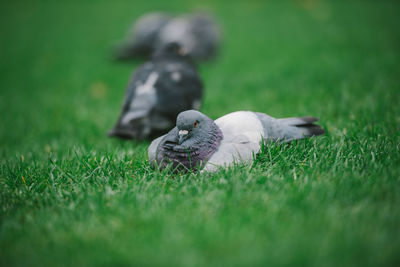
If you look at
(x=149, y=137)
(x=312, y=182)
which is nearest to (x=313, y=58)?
(x=149, y=137)

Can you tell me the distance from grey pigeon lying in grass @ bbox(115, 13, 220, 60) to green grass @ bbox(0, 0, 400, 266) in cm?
156

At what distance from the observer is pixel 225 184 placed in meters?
2.36

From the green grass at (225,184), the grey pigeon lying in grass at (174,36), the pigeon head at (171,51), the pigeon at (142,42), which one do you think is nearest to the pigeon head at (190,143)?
the green grass at (225,184)

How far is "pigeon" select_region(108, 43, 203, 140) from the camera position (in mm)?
3562

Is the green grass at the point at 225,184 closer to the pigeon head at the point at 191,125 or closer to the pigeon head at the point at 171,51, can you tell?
the pigeon head at the point at 191,125

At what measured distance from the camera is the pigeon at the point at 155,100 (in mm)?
3562

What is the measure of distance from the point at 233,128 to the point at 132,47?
6.00 m

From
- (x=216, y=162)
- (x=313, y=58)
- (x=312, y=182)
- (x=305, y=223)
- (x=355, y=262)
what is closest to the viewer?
(x=355, y=262)

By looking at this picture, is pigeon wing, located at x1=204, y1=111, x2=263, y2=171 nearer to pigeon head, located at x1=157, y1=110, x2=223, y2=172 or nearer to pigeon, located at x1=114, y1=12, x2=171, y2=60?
pigeon head, located at x1=157, y1=110, x2=223, y2=172

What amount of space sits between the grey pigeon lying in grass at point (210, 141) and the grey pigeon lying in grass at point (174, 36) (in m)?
4.83

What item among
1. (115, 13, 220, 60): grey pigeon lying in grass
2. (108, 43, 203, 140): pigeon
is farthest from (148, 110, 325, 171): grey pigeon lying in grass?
(115, 13, 220, 60): grey pigeon lying in grass

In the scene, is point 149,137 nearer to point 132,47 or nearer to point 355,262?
point 355,262

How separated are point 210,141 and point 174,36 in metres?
5.27

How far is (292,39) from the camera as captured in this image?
311 inches
